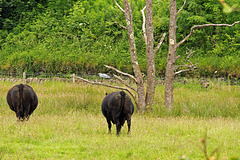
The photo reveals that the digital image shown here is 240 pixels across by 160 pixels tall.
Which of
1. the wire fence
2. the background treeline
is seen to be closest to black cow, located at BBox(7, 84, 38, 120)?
the wire fence

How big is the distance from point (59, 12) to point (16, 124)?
25175 millimetres

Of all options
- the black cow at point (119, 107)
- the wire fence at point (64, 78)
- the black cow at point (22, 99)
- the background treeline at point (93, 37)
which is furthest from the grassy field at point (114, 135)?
the background treeline at point (93, 37)

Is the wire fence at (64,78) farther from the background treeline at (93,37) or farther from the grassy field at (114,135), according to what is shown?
the grassy field at (114,135)

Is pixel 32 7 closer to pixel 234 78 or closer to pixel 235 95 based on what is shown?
pixel 234 78

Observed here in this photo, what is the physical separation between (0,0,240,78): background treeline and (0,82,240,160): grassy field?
10.2m

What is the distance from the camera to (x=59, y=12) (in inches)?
1400

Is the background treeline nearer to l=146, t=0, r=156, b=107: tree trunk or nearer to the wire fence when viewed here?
the wire fence

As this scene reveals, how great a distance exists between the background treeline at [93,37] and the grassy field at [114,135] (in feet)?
33.3

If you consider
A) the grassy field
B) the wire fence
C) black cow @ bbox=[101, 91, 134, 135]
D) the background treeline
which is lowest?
the grassy field

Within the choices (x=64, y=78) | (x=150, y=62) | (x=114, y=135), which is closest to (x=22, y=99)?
(x=114, y=135)

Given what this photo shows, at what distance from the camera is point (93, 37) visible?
105 ft

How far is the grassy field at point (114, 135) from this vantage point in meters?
8.45

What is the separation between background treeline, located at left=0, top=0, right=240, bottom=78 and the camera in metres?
28.0

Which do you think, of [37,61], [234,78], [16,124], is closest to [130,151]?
[16,124]
